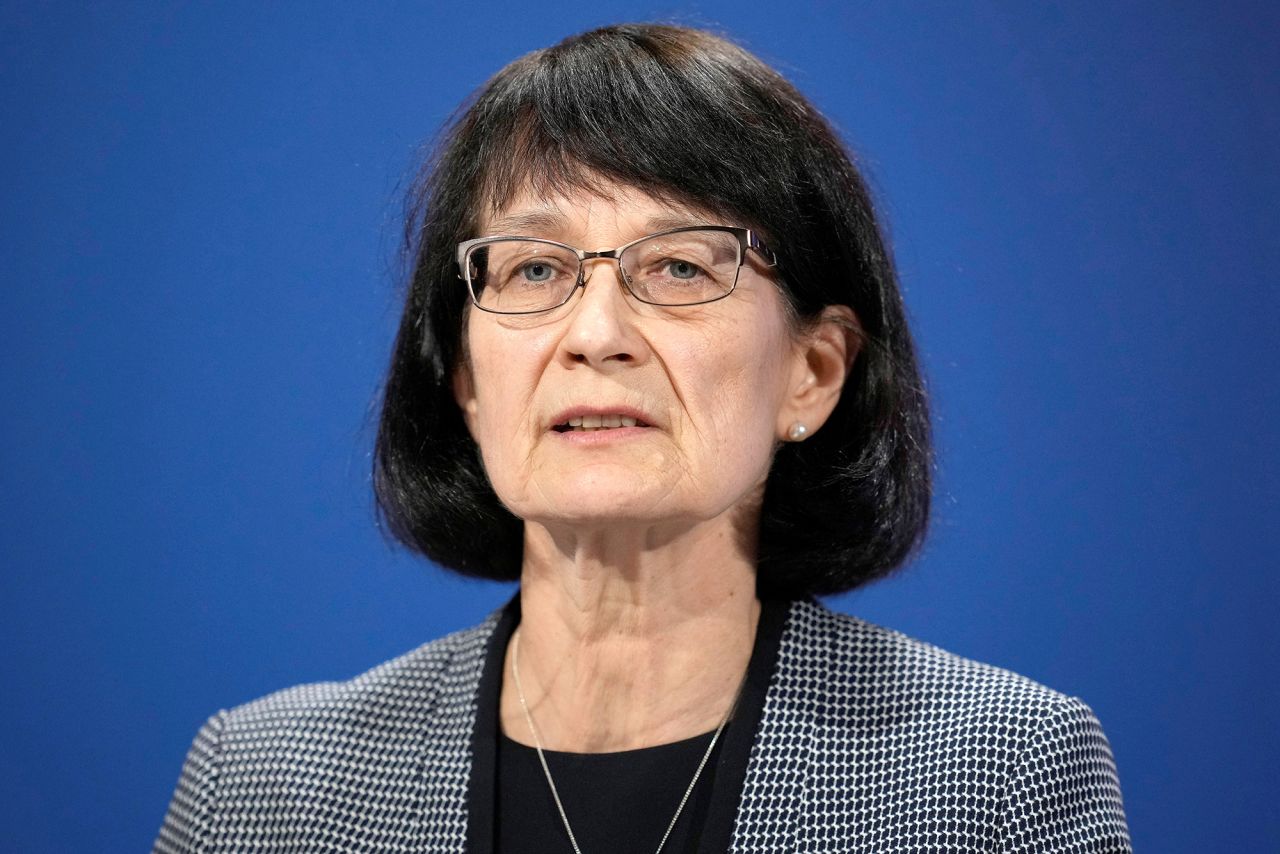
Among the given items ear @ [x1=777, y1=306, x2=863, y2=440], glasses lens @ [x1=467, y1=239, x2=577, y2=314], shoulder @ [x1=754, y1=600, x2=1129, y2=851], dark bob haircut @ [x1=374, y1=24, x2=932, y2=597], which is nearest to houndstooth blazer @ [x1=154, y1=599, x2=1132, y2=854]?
shoulder @ [x1=754, y1=600, x2=1129, y2=851]

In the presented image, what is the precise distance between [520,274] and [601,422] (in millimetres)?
222

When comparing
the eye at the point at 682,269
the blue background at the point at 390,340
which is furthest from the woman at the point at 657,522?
the blue background at the point at 390,340

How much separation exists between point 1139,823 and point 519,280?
1.65m

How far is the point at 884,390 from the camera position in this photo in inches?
79.0

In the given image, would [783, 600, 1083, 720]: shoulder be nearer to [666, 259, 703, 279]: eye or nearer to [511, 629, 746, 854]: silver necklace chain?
[511, 629, 746, 854]: silver necklace chain

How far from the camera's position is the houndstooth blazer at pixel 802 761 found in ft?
5.82

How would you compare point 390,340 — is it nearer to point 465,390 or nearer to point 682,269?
point 465,390

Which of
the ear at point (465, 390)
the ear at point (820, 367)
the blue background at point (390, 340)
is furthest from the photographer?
the blue background at point (390, 340)

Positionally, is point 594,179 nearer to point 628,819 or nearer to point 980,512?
point 628,819

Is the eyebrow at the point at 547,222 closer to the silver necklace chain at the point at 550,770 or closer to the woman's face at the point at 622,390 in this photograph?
the woman's face at the point at 622,390

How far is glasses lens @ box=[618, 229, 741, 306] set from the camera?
5.75 feet

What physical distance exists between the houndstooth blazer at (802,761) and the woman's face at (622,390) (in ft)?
1.05

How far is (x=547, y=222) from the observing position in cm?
178

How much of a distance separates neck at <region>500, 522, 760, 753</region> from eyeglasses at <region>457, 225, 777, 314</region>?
304 mm
